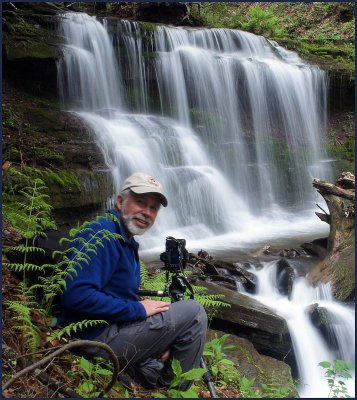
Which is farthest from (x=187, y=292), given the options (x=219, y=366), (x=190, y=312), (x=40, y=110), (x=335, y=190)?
(x=40, y=110)

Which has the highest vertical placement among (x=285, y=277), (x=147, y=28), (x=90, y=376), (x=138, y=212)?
(x=147, y=28)

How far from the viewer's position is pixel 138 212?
287 cm

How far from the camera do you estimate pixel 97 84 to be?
1153cm

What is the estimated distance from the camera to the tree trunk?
6.18 metres

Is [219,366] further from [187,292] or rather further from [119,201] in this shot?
[119,201]

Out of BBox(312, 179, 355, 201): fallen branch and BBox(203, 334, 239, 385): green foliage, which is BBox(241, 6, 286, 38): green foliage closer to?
BBox(312, 179, 355, 201): fallen branch

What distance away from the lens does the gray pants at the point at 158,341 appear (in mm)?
2744

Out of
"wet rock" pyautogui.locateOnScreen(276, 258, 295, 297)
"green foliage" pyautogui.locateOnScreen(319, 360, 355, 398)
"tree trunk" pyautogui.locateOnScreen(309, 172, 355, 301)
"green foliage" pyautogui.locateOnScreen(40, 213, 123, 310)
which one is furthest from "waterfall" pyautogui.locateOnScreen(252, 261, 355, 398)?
"green foliage" pyautogui.locateOnScreen(40, 213, 123, 310)

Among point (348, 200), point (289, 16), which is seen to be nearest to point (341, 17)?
point (289, 16)

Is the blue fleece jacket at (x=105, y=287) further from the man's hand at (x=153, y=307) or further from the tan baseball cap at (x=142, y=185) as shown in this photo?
the tan baseball cap at (x=142, y=185)

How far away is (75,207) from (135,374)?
4.58 m

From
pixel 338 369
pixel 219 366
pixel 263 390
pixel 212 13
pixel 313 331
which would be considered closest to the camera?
pixel 338 369

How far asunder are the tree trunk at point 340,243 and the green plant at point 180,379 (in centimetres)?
390

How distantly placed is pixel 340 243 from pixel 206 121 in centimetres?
706
